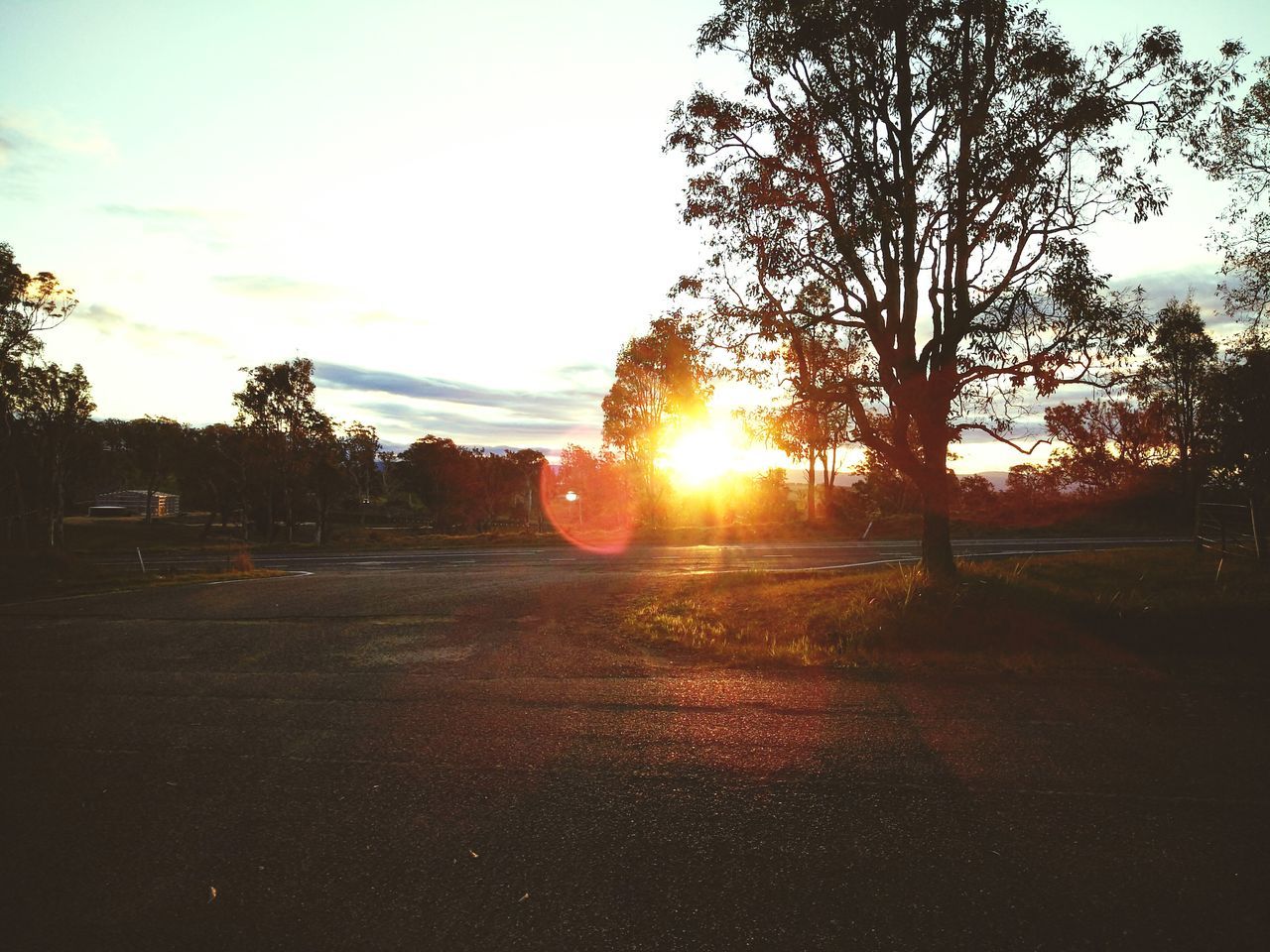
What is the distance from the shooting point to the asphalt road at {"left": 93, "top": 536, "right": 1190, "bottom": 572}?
21062 mm

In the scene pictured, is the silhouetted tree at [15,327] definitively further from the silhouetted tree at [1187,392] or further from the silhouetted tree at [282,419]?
the silhouetted tree at [1187,392]

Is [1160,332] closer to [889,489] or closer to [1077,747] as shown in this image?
[1077,747]

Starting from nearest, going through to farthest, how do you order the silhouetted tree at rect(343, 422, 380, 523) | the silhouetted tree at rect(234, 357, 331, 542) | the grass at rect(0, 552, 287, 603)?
the grass at rect(0, 552, 287, 603) < the silhouetted tree at rect(234, 357, 331, 542) < the silhouetted tree at rect(343, 422, 380, 523)

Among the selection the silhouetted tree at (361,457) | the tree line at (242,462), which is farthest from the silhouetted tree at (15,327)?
the silhouetted tree at (361,457)

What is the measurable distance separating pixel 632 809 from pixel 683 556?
19.6 metres

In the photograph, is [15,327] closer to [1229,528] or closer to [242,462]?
[242,462]

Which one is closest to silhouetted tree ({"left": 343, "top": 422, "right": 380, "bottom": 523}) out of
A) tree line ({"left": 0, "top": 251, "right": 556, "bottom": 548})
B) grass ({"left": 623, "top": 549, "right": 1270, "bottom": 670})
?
tree line ({"left": 0, "top": 251, "right": 556, "bottom": 548})

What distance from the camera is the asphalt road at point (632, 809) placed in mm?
3348

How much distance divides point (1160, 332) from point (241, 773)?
44.0ft

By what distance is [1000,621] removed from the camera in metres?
9.16

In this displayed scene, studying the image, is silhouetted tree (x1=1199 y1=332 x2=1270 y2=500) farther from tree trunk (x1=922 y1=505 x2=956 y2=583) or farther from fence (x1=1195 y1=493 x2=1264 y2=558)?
tree trunk (x1=922 y1=505 x2=956 y2=583)

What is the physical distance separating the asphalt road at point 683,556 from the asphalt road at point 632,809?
42.3 ft

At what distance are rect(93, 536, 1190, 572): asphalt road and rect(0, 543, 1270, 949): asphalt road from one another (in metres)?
12.9

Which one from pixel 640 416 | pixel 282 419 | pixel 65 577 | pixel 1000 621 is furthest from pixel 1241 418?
pixel 282 419
